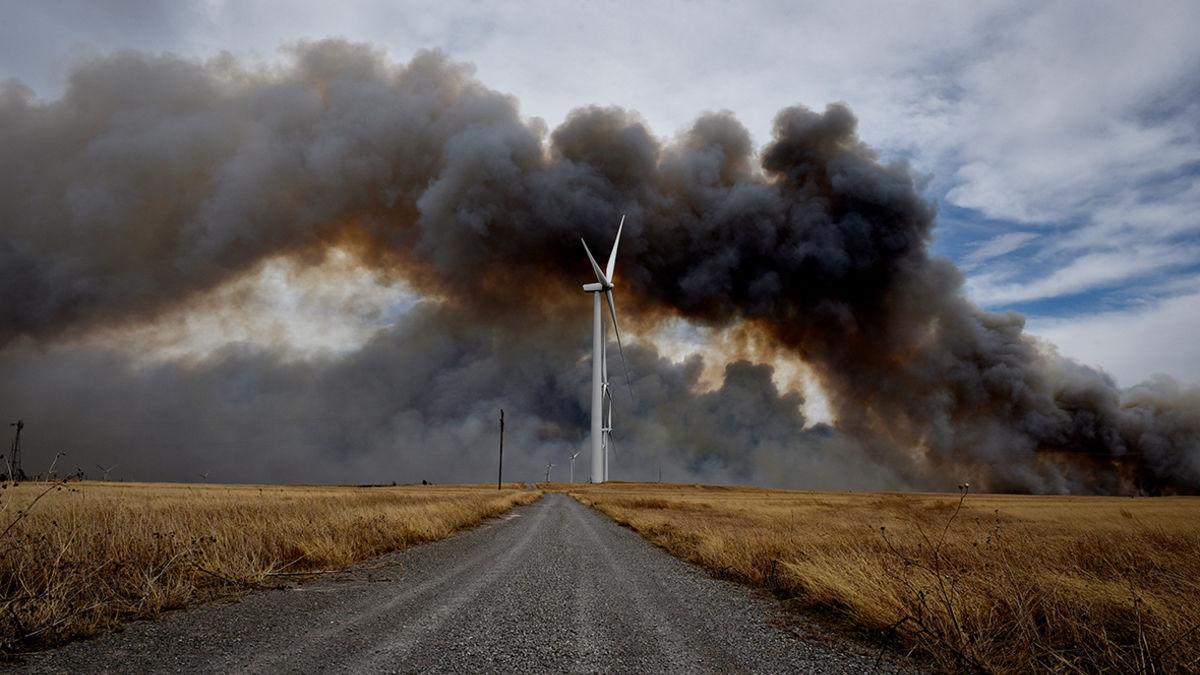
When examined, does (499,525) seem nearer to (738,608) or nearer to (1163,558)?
(738,608)

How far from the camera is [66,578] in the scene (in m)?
7.73

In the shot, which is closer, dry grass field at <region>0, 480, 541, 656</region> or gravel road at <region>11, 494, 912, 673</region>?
gravel road at <region>11, 494, 912, 673</region>

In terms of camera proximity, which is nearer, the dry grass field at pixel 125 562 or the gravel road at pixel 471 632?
→ the gravel road at pixel 471 632

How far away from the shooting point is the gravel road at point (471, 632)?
593 cm

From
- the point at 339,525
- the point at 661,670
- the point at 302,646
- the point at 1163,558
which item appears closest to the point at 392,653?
the point at 302,646

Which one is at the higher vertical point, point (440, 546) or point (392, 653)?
point (392, 653)

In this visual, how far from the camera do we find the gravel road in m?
5.93

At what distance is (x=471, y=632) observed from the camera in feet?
23.5

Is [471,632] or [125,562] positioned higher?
[125,562]

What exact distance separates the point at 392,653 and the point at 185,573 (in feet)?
20.1

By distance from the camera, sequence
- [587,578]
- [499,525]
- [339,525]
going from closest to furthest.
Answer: [587,578] → [339,525] → [499,525]

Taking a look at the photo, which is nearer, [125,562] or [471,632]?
[471,632]

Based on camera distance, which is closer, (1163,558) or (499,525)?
(1163,558)

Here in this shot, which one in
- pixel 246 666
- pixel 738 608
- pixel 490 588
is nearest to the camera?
pixel 246 666
